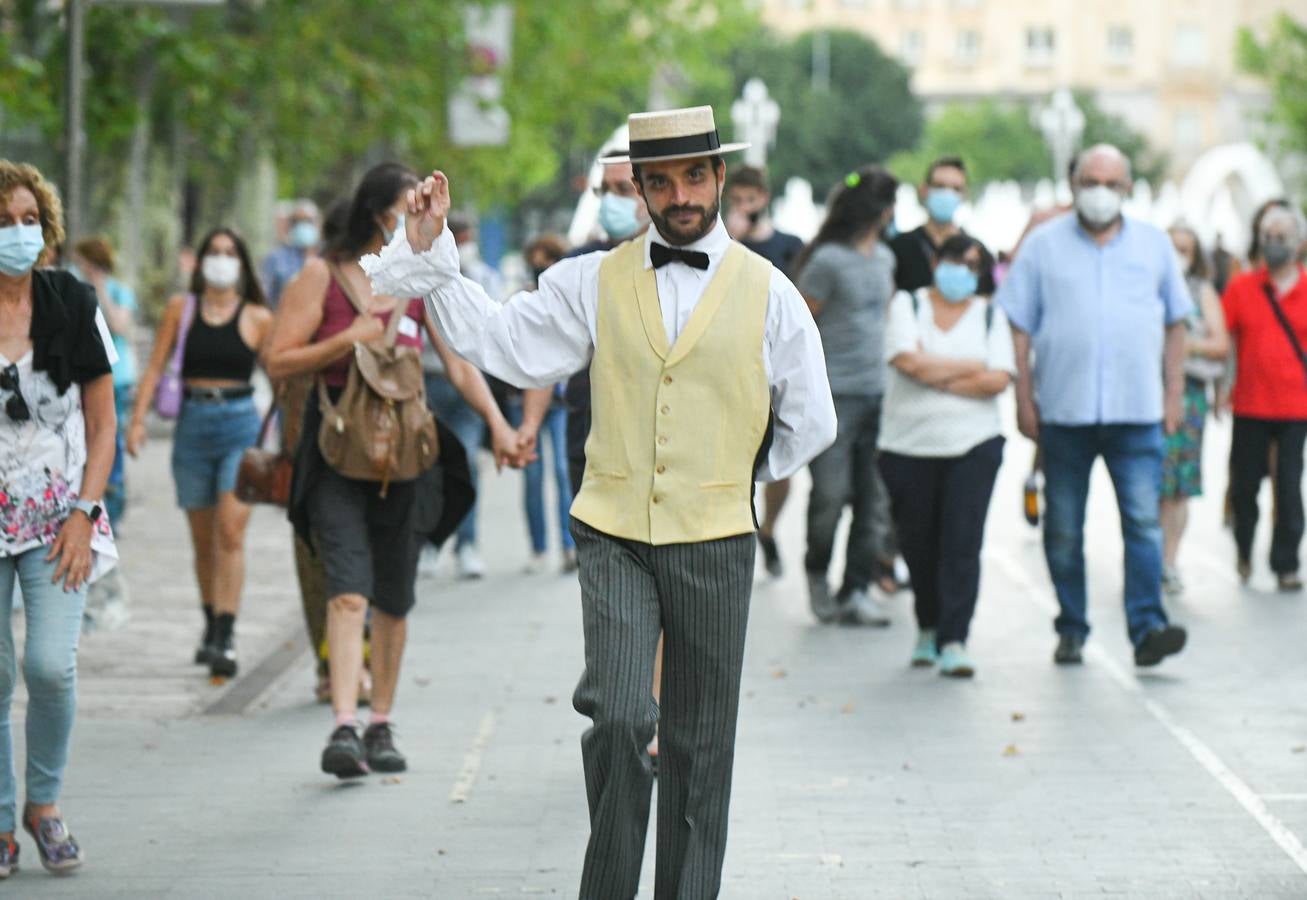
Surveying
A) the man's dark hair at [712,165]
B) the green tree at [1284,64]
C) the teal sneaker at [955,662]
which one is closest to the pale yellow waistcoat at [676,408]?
the man's dark hair at [712,165]

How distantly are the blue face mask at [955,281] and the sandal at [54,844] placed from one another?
4965 millimetres

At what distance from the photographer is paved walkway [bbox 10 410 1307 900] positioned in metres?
6.90

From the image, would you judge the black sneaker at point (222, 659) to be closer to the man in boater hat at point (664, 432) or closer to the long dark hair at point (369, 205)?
the long dark hair at point (369, 205)

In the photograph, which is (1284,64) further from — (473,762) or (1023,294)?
(473,762)

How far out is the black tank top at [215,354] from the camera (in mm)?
10750

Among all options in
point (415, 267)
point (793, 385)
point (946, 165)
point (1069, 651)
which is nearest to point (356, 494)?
point (415, 267)

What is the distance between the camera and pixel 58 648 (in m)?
6.75

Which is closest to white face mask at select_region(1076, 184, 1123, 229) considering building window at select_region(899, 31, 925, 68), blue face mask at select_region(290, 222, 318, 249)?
blue face mask at select_region(290, 222, 318, 249)

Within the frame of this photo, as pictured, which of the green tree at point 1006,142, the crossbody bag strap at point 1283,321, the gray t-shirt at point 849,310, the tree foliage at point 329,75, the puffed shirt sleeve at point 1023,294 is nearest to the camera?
the puffed shirt sleeve at point 1023,294

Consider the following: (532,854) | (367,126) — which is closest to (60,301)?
(532,854)

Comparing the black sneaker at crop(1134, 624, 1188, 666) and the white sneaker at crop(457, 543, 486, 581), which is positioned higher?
the black sneaker at crop(1134, 624, 1188, 666)

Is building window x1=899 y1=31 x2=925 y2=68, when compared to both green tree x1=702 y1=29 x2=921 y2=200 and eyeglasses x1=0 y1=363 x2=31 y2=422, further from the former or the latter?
eyeglasses x1=0 y1=363 x2=31 y2=422

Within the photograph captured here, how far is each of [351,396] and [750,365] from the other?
2791 mm

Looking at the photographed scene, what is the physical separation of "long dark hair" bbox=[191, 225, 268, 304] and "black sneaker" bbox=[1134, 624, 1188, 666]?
155 inches
